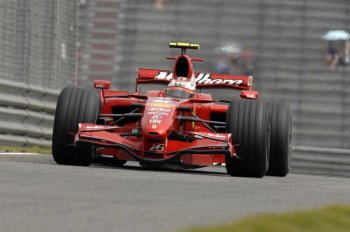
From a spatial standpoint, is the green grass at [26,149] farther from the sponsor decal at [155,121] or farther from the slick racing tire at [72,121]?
the sponsor decal at [155,121]

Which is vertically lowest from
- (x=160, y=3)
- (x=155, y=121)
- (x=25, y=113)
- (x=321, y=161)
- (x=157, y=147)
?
(x=321, y=161)

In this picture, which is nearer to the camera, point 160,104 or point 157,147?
point 157,147

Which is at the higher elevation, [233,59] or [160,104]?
[233,59]

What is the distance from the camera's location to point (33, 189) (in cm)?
845

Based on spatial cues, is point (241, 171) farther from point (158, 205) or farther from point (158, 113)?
point (158, 205)

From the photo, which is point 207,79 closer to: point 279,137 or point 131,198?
point 279,137

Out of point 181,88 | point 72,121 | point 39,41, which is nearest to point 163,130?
point 72,121

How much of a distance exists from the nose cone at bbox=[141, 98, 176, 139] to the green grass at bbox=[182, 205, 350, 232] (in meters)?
4.77

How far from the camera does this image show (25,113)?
652 inches

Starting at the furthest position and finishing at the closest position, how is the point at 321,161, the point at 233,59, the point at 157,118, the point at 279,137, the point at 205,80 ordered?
the point at 233,59, the point at 321,161, the point at 205,80, the point at 279,137, the point at 157,118

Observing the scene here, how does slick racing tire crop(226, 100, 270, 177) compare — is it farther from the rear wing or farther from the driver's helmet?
the rear wing

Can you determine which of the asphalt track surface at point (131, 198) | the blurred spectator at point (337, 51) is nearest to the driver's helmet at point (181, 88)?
the asphalt track surface at point (131, 198)

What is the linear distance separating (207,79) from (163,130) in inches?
89.6

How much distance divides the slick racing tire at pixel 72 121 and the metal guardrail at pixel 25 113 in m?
3.40
